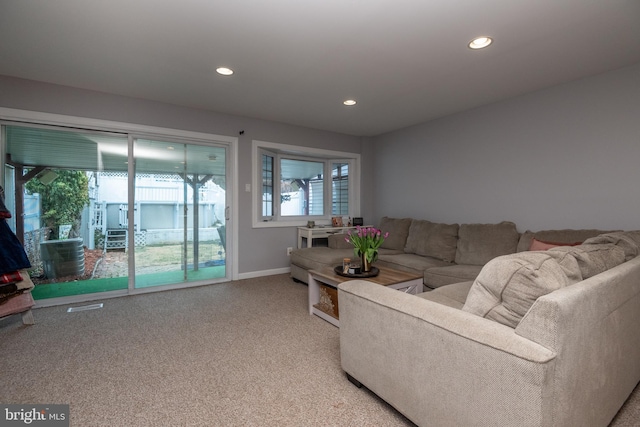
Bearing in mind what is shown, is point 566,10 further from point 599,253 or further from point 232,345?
point 232,345

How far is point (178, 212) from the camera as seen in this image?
12.7ft

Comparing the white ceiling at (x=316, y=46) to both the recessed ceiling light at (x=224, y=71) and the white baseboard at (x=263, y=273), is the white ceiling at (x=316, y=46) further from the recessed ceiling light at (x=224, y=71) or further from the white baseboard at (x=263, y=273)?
the white baseboard at (x=263, y=273)

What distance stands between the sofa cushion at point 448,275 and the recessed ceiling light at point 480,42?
1.97 metres

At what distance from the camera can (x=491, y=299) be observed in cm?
125

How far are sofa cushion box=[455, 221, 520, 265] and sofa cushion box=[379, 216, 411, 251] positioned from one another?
85cm

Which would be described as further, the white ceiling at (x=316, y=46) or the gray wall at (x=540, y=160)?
the gray wall at (x=540, y=160)

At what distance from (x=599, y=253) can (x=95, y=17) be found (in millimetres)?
3317

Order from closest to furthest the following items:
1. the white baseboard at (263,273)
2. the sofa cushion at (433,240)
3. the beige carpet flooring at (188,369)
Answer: the beige carpet flooring at (188,369)
the sofa cushion at (433,240)
the white baseboard at (263,273)

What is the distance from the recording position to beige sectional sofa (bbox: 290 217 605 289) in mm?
3039

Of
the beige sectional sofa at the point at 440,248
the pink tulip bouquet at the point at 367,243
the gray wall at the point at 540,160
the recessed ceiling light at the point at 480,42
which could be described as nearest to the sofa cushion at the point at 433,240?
the beige sectional sofa at the point at 440,248

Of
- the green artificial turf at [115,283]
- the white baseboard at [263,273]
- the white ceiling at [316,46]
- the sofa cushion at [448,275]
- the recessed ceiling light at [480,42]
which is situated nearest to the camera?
the white ceiling at [316,46]

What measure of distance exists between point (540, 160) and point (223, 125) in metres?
3.82

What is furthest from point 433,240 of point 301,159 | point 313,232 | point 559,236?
point 301,159

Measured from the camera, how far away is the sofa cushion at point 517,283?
1.15m
